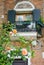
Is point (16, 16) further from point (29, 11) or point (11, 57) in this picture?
point (11, 57)

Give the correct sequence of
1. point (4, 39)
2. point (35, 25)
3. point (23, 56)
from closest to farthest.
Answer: point (23, 56) < point (4, 39) < point (35, 25)

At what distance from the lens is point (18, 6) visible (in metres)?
6.94

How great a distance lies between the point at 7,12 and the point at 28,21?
0.64m

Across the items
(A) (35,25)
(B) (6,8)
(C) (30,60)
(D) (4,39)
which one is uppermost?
(D) (4,39)

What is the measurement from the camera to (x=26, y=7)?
691 centimetres

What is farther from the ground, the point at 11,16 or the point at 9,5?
the point at 9,5

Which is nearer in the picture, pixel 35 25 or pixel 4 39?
pixel 4 39

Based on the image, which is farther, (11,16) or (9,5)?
(9,5)

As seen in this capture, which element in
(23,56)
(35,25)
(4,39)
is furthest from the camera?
(35,25)

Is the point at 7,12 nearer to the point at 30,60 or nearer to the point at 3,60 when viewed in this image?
the point at 30,60

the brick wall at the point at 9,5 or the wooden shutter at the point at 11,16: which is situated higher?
the brick wall at the point at 9,5

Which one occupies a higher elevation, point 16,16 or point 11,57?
point 11,57

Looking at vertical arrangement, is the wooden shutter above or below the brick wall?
below

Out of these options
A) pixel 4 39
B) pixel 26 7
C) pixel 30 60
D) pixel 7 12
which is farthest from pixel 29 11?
pixel 4 39
